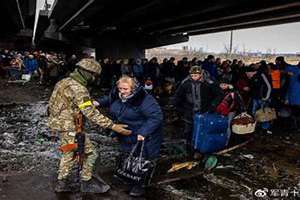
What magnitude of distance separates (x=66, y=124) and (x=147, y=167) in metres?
1.20

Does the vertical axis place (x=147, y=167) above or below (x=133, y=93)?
below

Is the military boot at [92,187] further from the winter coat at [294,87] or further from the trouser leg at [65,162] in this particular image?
the winter coat at [294,87]

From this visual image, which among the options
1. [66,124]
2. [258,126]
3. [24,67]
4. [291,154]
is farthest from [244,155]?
[24,67]

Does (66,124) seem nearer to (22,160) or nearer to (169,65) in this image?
(22,160)

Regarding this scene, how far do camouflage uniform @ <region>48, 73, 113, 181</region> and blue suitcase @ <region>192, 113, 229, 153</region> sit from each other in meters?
2.34

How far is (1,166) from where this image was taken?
645 centimetres

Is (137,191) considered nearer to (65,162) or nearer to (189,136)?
(65,162)

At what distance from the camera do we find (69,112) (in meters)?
4.97

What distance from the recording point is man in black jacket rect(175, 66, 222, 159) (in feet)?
22.1

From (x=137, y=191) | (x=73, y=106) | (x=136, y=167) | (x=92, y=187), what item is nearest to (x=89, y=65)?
(x=73, y=106)

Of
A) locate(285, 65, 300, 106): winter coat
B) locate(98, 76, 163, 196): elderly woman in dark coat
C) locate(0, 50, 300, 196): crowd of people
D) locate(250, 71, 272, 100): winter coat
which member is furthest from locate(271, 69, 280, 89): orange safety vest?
locate(98, 76, 163, 196): elderly woman in dark coat

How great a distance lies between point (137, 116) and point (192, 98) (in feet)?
6.49

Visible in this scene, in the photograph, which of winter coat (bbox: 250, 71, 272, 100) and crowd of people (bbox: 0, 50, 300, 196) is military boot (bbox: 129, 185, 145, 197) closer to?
crowd of people (bbox: 0, 50, 300, 196)

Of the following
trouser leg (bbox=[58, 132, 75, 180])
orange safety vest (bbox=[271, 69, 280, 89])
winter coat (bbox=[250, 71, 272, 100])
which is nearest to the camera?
trouser leg (bbox=[58, 132, 75, 180])
